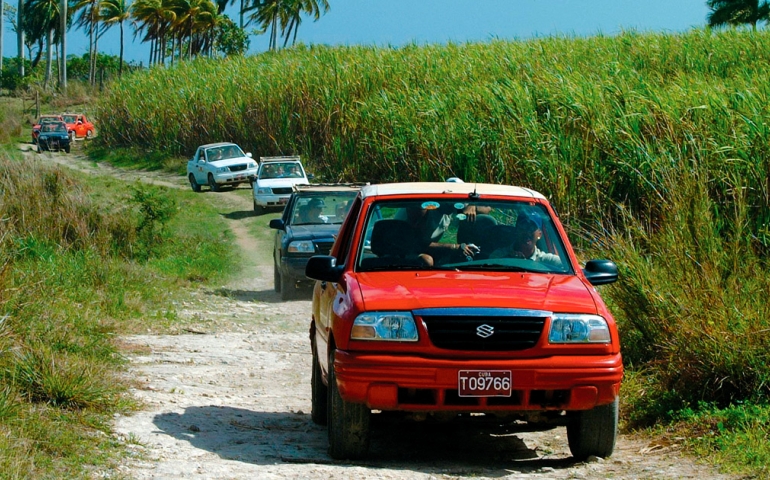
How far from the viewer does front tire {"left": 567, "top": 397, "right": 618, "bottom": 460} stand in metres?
6.34

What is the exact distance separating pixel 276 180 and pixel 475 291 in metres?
22.2

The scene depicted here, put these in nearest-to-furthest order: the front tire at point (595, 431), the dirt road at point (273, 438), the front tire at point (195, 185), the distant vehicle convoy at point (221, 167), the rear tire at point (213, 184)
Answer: the dirt road at point (273, 438) → the front tire at point (595, 431) → the distant vehicle convoy at point (221, 167) → the rear tire at point (213, 184) → the front tire at point (195, 185)

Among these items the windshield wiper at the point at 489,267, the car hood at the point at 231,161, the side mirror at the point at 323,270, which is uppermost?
the windshield wiper at the point at 489,267

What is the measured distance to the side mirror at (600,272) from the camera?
6863 mm

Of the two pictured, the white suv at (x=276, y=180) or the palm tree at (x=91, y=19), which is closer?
the white suv at (x=276, y=180)

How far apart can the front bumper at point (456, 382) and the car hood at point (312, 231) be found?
10.1 meters

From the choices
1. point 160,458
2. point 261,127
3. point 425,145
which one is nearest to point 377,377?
point 160,458

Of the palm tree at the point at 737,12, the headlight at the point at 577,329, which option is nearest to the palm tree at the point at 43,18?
the palm tree at the point at 737,12

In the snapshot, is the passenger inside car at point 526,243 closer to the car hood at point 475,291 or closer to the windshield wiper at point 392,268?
the car hood at point 475,291

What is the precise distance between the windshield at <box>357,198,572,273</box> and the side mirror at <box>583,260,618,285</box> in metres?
0.14

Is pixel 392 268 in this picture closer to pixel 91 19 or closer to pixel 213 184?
pixel 213 184

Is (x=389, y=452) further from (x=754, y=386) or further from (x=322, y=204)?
(x=322, y=204)

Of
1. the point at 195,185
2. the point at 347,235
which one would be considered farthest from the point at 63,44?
the point at 347,235

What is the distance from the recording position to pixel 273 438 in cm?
747
